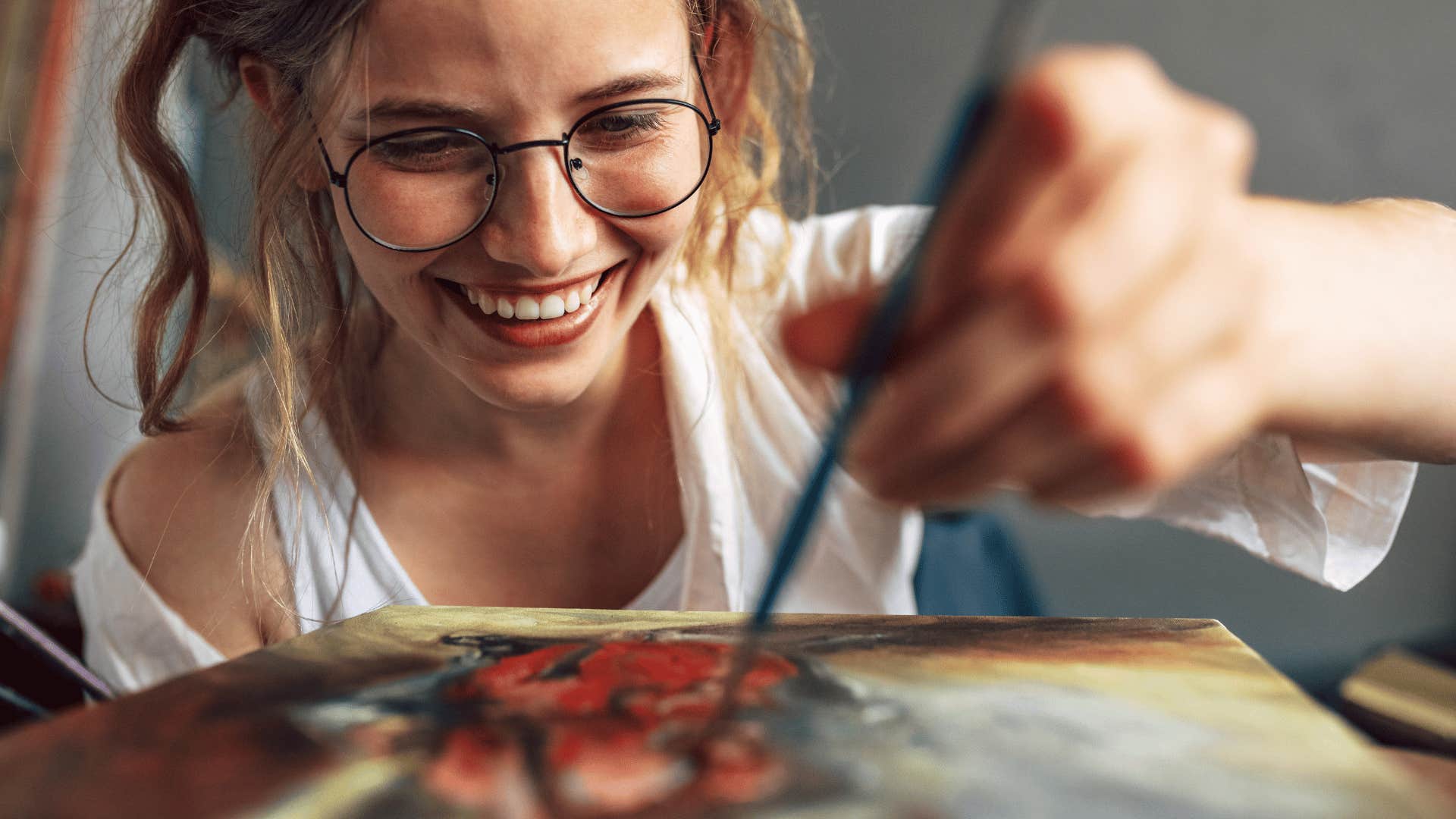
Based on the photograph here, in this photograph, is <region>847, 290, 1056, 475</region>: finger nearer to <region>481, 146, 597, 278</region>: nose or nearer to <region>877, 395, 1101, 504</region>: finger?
<region>877, 395, 1101, 504</region>: finger

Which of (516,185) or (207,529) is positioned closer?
(516,185)

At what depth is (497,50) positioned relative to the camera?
63 centimetres

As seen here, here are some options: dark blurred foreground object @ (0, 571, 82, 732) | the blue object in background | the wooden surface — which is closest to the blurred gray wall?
the blue object in background

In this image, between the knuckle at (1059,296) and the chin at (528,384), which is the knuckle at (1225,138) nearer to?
the knuckle at (1059,296)

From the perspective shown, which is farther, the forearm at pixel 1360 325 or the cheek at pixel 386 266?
the cheek at pixel 386 266

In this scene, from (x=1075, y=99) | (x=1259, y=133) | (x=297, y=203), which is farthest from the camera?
(x=1259, y=133)

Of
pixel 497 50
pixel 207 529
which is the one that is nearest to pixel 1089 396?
pixel 497 50

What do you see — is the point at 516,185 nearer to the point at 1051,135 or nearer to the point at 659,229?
the point at 659,229

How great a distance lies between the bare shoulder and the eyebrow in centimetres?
39

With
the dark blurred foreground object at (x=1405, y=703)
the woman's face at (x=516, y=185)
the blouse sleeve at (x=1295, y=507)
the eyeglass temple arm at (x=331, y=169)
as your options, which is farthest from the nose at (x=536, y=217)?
the dark blurred foreground object at (x=1405, y=703)

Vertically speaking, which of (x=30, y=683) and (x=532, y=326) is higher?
(x=532, y=326)

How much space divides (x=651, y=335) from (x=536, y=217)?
0.36m

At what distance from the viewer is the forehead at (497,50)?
630mm

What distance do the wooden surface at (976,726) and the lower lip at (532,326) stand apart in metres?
0.29
